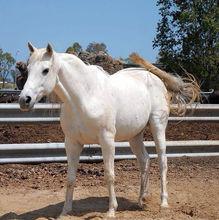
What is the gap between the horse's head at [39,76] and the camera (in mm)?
4957

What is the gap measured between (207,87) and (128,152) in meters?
11.0

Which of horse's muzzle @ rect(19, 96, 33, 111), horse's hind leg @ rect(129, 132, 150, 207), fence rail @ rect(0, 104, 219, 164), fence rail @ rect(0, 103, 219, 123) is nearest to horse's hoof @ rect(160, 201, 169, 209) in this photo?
horse's hind leg @ rect(129, 132, 150, 207)

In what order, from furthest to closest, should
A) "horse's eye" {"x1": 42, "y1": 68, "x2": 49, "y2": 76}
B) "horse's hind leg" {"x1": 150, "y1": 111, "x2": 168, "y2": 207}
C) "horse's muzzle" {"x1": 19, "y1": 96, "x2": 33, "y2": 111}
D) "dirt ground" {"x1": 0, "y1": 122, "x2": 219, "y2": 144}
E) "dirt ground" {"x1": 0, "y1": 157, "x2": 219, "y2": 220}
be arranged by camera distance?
"dirt ground" {"x1": 0, "y1": 122, "x2": 219, "y2": 144}
"horse's hind leg" {"x1": 150, "y1": 111, "x2": 168, "y2": 207}
"dirt ground" {"x1": 0, "y1": 157, "x2": 219, "y2": 220}
"horse's eye" {"x1": 42, "y1": 68, "x2": 49, "y2": 76}
"horse's muzzle" {"x1": 19, "y1": 96, "x2": 33, "y2": 111}

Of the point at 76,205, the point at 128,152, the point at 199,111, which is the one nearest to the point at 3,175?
the point at 76,205

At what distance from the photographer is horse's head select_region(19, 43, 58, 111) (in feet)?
16.3

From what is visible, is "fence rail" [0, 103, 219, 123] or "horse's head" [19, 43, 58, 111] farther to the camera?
"fence rail" [0, 103, 219, 123]

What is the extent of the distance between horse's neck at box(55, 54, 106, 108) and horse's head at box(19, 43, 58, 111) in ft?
0.56

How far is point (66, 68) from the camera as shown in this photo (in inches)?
214

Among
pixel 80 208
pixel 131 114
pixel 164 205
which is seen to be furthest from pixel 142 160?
pixel 80 208

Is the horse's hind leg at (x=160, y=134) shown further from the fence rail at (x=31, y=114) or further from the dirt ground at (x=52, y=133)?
the dirt ground at (x=52, y=133)

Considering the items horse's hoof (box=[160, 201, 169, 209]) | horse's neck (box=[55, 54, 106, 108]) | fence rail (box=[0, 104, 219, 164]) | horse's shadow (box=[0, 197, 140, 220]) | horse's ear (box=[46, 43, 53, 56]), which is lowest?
horse's shadow (box=[0, 197, 140, 220])

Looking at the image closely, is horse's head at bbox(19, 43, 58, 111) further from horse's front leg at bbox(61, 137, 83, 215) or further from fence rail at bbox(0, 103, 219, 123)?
fence rail at bbox(0, 103, 219, 123)

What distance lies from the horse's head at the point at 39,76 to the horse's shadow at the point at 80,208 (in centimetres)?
144

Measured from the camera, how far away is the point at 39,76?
5086 mm
